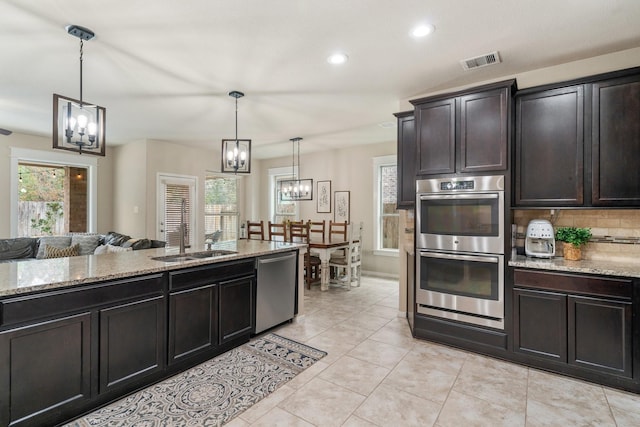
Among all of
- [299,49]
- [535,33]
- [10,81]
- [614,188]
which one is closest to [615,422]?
[614,188]

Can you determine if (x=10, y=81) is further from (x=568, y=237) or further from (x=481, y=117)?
(x=568, y=237)

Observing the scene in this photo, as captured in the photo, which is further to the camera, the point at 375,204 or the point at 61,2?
the point at 375,204

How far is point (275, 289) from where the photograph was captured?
342cm

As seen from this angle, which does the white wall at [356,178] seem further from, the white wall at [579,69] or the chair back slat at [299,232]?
the white wall at [579,69]

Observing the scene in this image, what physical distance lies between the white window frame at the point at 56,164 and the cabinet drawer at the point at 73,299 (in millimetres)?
4980

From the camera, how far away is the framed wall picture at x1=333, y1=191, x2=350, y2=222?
6.79m

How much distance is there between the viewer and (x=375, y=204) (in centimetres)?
641

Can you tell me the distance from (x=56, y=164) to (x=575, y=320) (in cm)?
802

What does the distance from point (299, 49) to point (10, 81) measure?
319 cm

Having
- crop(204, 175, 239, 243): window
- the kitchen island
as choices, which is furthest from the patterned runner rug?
crop(204, 175, 239, 243): window

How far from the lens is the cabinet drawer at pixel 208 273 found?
98.3 inches

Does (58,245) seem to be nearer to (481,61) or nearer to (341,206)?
(341,206)

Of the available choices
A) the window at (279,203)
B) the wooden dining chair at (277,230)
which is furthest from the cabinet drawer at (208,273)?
the window at (279,203)

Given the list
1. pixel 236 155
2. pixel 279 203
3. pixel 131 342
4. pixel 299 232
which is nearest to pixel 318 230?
pixel 299 232
